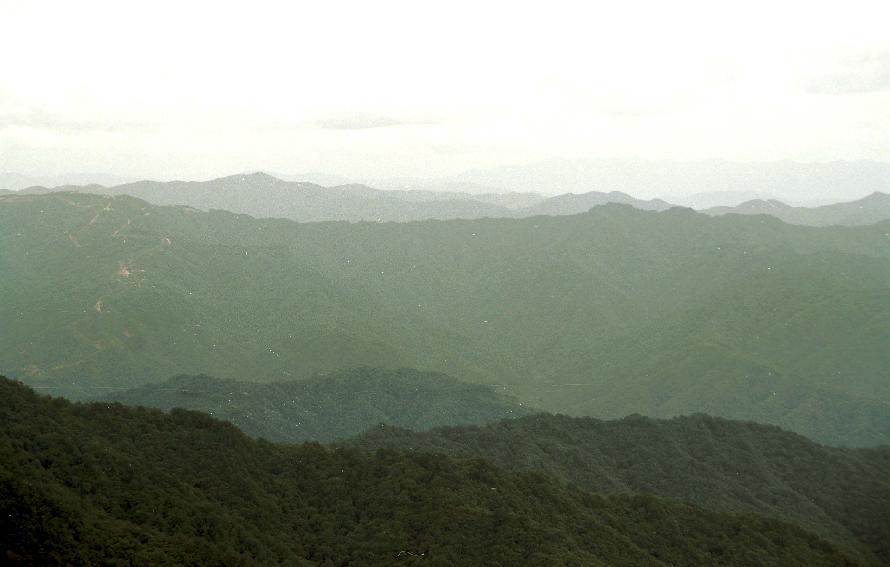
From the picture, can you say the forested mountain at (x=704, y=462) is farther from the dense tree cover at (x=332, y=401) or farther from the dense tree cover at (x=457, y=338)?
the dense tree cover at (x=457, y=338)

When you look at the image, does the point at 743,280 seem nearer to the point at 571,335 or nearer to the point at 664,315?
the point at 664,315

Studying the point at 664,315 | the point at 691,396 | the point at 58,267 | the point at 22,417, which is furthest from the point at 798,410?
the point at 58,267

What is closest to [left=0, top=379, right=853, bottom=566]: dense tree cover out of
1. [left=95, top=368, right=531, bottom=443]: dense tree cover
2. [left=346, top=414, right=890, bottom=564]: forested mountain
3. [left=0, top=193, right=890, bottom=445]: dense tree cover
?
[left=346, top=414, right=890, bottom=564]: forested mountain

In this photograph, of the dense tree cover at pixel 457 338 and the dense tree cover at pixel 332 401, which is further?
the dense tree cover at pixel 457 338

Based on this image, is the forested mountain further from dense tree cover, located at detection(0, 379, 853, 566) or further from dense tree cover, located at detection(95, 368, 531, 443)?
dense tree cover, located at detection(95, 368, 531, 443)

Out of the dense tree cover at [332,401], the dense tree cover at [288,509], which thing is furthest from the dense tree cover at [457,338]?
the dense tree cover at [288,509]

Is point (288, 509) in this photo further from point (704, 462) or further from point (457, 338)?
point (457, 338)

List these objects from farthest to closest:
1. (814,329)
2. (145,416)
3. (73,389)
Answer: (814,329)
(73,389)
(145,416)
